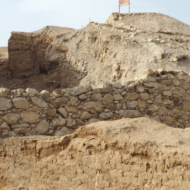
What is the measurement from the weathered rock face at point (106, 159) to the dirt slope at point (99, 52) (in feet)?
12.0

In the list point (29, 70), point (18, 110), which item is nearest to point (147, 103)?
point (18, 110)

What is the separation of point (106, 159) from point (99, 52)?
6.30m

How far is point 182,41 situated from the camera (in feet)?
30.3

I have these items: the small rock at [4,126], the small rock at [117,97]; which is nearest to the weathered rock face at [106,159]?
the small rock at [4,126]

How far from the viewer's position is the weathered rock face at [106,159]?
244 cm

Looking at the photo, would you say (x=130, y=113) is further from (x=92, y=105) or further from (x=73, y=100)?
(x=73, y=100)

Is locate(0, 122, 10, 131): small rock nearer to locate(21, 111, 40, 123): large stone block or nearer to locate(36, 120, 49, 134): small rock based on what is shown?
locate(21, 111, 40, 123): large stone block

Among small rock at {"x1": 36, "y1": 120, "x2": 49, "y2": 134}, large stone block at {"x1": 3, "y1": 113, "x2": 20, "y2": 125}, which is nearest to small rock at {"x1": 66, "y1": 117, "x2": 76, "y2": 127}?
small rock at {"x1": 36, "y1": 120, "x2": 49, "y2": 134}

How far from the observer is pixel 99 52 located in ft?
29.0

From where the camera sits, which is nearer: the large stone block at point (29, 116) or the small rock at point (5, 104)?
the small rock at point (5, 104)

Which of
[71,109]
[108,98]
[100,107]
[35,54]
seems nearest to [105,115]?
[100,107]

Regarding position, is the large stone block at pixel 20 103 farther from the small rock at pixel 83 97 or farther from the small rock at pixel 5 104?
the small rock at pixel 83 97

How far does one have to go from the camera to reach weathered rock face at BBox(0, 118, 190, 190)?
244cm

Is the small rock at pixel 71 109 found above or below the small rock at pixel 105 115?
above
